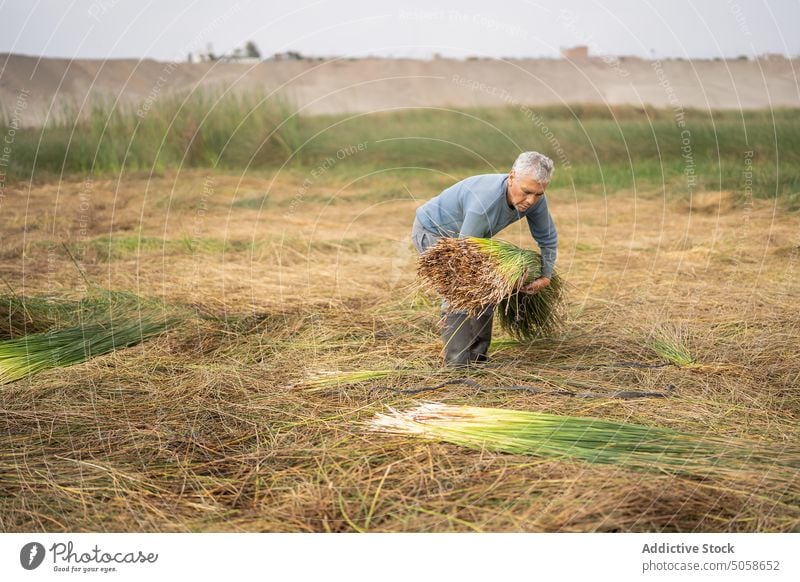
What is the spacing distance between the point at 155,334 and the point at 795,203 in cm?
673

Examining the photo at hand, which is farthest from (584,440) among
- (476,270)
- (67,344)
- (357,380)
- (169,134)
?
(169,134)

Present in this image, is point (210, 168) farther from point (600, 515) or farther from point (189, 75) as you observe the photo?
point (600, 515)

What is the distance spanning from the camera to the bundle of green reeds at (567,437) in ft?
11.7

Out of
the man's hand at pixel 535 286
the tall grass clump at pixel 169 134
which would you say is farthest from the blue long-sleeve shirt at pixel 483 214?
the tall grass clump at pixel 169 134

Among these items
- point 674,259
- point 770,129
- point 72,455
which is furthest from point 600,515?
point 770,129

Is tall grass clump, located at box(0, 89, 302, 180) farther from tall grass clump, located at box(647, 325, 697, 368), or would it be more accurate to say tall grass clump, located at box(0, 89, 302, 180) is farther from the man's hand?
tall grass clump, located at box(647, 325, 697, 368)

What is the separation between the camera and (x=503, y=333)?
5.52 m

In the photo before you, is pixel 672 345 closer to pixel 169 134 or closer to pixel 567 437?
pixel 567 437

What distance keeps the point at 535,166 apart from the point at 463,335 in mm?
1087

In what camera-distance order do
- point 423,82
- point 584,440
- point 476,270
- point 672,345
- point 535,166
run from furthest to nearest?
point 423,82 < point 672,345 < point 476,270 < point 535,166 < point 584,440

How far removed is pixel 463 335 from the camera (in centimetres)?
489

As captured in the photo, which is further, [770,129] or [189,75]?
[189,75]

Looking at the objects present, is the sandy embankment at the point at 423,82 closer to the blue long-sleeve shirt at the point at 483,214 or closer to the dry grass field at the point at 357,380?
the dry grass field at the point at 357,380

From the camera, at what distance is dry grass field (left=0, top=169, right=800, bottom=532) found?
3.34 metres
